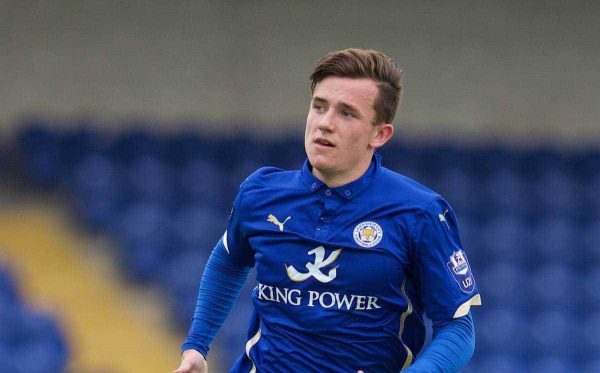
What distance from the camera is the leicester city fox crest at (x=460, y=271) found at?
9.82ft

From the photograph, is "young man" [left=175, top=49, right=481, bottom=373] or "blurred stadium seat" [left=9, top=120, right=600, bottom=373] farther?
"blurred stadium seat" [left=9, top=120, right=600, bottom=373]

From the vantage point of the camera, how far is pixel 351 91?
3041mm

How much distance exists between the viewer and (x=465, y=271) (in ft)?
9.95

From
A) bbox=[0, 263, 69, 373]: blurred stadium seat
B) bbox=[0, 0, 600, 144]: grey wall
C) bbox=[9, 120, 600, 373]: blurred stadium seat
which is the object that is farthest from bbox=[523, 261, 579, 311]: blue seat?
bbox=[0, 263, 69, 373]: blurred stadium seat

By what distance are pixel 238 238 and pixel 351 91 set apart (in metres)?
0.55

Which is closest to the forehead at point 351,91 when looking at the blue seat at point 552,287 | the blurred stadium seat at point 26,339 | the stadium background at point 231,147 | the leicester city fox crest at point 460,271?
the leicester city fox crest at point 460,271

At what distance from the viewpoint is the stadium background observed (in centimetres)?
755

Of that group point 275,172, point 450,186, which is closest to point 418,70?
point 450,186

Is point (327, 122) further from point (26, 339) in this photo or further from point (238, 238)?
point (26, 339)

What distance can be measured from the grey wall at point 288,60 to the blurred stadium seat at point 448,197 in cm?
26

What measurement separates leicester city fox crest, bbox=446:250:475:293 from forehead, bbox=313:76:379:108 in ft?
1.45

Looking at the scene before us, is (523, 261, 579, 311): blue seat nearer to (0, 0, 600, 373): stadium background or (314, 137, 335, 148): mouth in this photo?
(0, 0, 600, 373): stadium background

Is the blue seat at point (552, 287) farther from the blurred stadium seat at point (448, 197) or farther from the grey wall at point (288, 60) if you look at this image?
the grey wall at point (288, 60)

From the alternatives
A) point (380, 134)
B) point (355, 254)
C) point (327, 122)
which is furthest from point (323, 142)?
point (355, 254)
